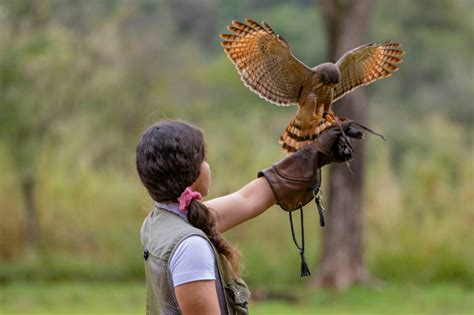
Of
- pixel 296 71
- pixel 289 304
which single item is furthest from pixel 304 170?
pixel 289 304

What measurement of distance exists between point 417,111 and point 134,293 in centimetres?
1557

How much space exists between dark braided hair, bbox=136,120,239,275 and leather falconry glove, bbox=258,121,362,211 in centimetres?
38

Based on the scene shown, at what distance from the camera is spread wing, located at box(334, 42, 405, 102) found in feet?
11.1

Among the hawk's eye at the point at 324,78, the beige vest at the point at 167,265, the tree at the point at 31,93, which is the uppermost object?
the tree at the point at 31,93

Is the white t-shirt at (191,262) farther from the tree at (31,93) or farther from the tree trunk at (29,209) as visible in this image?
the tree trunk at (29,209)

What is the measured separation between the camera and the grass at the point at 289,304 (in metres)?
9.38

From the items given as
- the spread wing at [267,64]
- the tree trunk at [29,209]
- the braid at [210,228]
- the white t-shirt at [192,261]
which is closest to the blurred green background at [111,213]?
the tree trunk at [29,209]

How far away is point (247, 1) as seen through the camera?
2845cm

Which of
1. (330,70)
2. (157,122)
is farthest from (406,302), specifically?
(157,122)

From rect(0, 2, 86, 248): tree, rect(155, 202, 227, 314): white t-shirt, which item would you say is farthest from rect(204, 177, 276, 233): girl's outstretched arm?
rect(0, 2, 86, 248): tree

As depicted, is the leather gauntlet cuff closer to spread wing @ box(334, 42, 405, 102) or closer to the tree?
spread wing @ box(334, 42, 405, 102)

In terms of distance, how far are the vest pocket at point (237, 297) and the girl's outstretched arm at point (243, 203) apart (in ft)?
1.10

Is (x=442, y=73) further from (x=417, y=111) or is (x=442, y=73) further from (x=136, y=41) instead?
(x=136, y=41)

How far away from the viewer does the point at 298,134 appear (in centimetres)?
318
